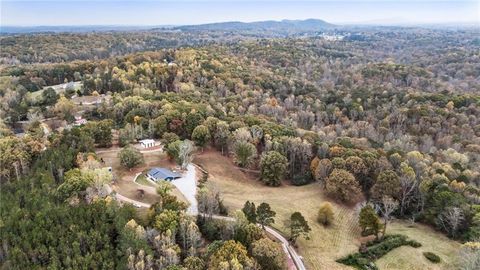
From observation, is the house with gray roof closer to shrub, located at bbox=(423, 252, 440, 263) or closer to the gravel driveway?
the gravel driveway

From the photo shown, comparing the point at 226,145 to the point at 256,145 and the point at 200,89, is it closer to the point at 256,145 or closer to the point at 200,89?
the point at 256,145

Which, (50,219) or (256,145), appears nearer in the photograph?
(50,219)

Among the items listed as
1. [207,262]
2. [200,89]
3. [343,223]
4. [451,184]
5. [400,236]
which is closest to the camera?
[207,262]

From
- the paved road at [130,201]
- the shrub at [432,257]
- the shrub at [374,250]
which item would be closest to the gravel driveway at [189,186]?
the paved road at [130,201]

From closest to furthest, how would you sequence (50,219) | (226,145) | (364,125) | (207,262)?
(207,262) < (50,219) < (226,145) < (364,125)

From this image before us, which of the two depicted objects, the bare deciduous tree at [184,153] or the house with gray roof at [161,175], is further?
the bare deciduous tree at [184,153]

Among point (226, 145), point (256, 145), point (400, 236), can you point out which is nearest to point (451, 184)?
point (400, 236)

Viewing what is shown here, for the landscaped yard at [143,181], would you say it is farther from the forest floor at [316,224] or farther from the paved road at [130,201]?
the forest floor at [316,224]
